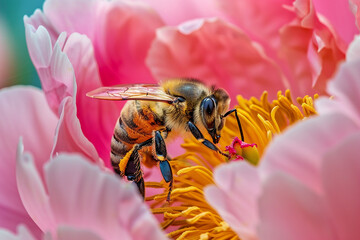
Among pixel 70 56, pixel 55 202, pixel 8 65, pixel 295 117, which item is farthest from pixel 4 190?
pixel 8 65

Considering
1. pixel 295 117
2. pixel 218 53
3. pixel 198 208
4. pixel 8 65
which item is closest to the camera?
pixel 198 208

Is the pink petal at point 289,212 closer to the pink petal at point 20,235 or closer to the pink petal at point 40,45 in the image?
the pink petal at point 20,235

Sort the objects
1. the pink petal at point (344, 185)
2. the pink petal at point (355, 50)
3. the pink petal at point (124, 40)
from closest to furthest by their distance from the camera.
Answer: the pink petal at point (344, 185), the pink petal at point (355, 50), the pink petal at point (124, 40)

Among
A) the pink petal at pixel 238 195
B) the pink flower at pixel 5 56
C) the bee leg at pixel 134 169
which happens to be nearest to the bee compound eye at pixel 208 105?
the bee leg at pixel 134 169

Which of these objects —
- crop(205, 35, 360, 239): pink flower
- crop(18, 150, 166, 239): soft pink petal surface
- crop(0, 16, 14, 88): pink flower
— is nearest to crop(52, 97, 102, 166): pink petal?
crop(18, 150, 166, 239): soft pink petal surface

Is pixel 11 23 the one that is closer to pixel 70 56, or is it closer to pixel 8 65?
pixel 8 65

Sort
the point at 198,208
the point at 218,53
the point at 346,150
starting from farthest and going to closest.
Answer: the point at 218,53 → the point at 198,208 → the point at 346,150

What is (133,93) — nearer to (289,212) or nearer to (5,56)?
(289,212)

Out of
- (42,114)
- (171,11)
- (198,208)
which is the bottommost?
(198,208)
